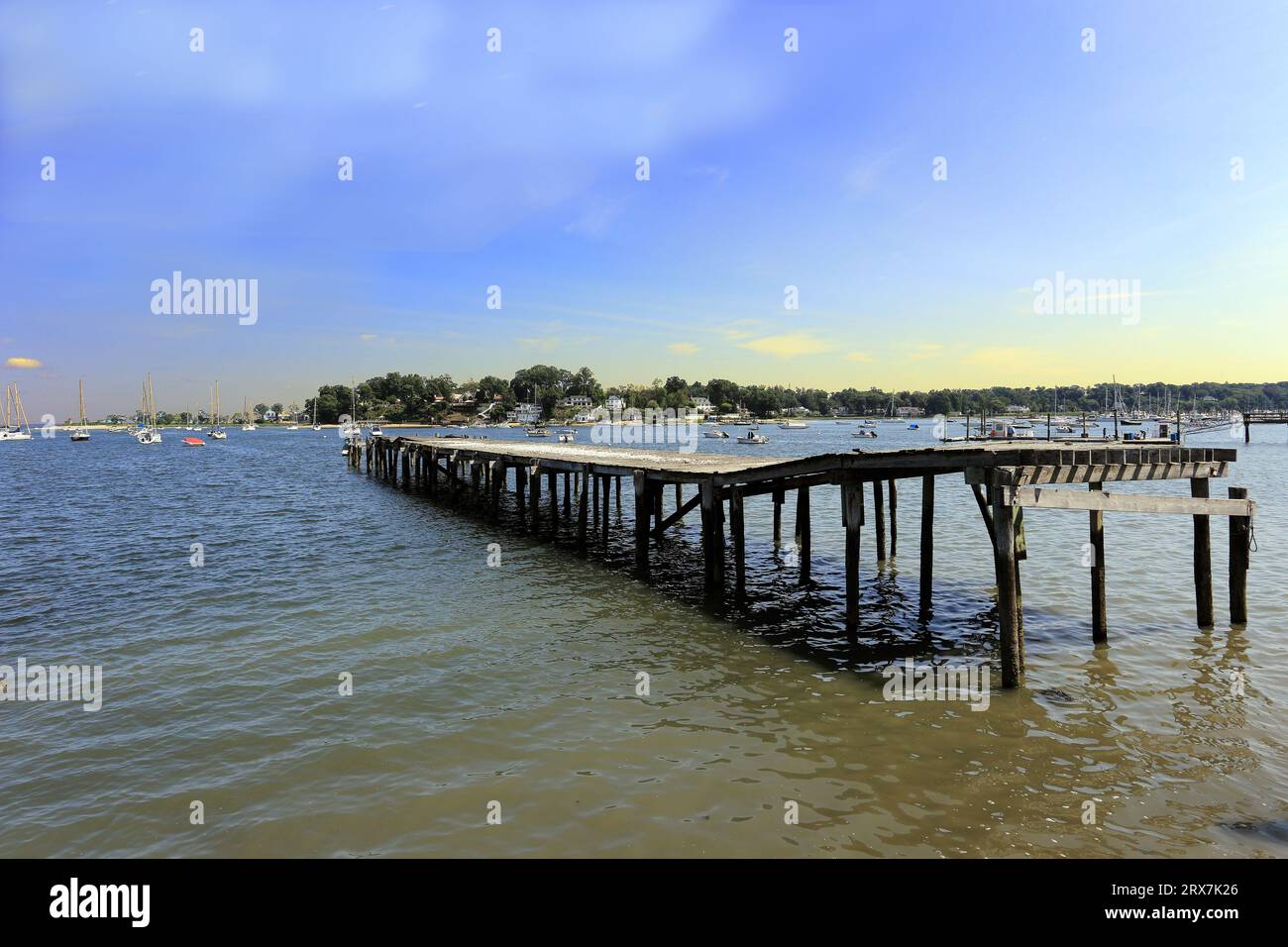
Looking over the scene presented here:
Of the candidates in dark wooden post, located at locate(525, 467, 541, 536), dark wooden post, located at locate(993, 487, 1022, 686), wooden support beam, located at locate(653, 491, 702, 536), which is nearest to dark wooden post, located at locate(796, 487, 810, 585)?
wooden support beam, located at locate(653, 491, 702, 536)

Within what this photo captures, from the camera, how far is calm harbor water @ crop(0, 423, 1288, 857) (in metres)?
6.92

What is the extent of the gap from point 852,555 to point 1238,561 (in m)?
7.02

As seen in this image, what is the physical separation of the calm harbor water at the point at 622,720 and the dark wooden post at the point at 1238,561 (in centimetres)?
54

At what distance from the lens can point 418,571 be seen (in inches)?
768

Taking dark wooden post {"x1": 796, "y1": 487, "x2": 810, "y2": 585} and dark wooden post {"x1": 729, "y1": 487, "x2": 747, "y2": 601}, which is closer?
dark wooden post {"x1": 729, "y1": 487, "x2": 747, "y2": 601}

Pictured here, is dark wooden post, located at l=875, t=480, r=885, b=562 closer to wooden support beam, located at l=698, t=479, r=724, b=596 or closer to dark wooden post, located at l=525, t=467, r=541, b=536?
wooden support beam, located at l=698, t=479, r=724, b=596

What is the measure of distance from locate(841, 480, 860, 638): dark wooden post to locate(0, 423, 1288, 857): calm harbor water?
572 millimetres

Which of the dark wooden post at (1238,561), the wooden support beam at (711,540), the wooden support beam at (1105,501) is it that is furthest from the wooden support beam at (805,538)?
the dark wooden post at (1238,561)

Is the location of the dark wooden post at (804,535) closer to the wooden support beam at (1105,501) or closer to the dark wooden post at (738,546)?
the dark wooden post at (738,546)

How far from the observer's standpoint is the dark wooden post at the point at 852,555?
12.9m

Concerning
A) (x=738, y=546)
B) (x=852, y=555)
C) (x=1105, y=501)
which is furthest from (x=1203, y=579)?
(x=738, y=546)
